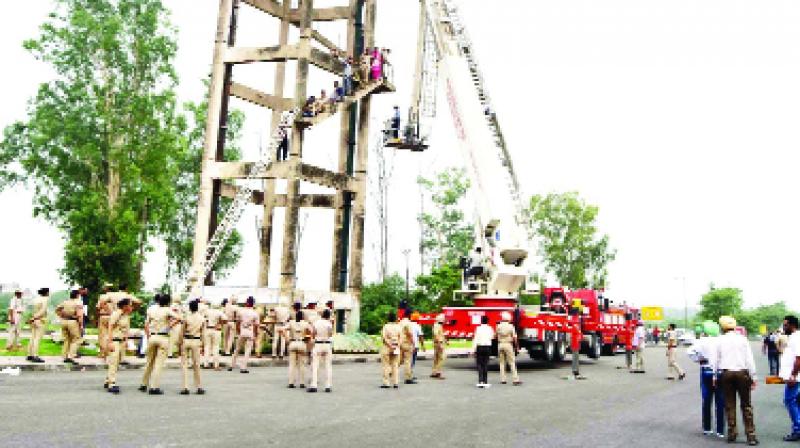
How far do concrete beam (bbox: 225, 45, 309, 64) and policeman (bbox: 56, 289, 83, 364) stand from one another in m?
14.3

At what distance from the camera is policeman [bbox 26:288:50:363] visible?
17.0 metres

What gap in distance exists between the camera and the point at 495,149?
73.0 ft

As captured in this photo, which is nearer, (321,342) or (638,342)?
(321,342)

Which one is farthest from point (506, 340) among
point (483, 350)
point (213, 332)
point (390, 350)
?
point (213, 332)

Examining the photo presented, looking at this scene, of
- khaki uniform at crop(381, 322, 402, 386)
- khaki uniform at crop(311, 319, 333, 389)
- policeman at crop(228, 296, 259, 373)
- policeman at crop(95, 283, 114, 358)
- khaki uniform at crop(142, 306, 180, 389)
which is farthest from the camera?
policeman at crop(228, 296, 259, 373)

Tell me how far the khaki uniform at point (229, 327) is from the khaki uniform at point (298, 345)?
433 centimetres

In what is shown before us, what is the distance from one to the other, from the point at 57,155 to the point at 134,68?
6744 mm

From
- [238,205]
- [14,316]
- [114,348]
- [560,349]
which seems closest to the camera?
[114,348]

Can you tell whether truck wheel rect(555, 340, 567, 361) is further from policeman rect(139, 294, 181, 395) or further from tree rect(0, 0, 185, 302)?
tree rect(0, 0, 185, 302)

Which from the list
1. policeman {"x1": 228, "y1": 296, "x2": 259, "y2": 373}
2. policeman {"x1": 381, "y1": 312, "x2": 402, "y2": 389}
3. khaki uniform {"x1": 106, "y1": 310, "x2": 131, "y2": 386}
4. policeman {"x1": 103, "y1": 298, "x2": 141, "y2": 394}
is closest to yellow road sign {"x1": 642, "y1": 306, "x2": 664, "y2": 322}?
policeman {"x1": 228, "y1": 296, "x2": 259, "y2": 373}

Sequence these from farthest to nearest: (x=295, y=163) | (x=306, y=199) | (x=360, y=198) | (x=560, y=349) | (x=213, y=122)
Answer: (x=306, y=199)
(x=360, y=198)
(x=213, y=122)
(x=295, y=163)
(x=560, y=349)

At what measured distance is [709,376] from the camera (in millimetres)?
10992

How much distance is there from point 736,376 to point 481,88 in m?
14.3

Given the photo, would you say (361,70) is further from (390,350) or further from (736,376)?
(736,376)
